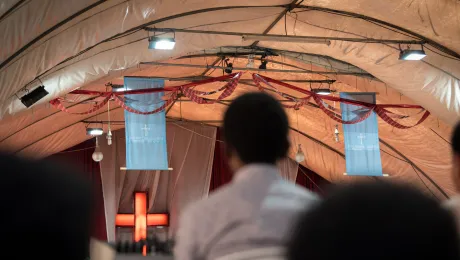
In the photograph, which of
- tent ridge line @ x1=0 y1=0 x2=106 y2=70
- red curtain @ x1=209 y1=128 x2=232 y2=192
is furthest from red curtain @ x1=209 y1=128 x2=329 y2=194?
tent ridge line @ x1=0 y1=0 x2=106 y2=70

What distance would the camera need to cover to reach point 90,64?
389 inches

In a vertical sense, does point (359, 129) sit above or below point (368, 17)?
below

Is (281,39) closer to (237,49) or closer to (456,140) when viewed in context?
(237,49)

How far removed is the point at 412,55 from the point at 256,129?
901 cm

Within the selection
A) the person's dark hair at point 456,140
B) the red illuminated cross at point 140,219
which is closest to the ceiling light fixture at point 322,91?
the red illuminated cross at point 140,219

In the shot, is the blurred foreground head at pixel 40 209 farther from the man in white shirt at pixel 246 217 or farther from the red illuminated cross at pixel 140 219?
the red illuminated cross at pixel 140 219

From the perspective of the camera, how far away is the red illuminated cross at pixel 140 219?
62.8ft

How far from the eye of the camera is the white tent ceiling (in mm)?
8102

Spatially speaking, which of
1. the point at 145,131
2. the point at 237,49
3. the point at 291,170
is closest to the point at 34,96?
the point at 145,131

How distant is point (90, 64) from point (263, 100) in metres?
8.64

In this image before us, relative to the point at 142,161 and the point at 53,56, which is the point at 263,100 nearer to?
the point at 53,56

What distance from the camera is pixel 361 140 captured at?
1248 cm

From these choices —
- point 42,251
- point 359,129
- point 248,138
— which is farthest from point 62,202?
point 359,129

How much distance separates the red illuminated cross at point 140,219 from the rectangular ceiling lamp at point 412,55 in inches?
440
